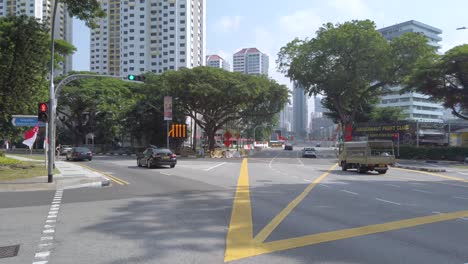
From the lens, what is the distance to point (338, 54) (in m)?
58.5

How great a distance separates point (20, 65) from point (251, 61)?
13543cm

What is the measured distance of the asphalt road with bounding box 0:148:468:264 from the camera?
22.6ft

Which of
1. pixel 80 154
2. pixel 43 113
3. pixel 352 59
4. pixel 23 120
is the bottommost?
pixel 80 154

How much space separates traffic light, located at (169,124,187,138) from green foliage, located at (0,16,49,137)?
32652mm

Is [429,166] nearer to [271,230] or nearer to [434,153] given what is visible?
[434,153]

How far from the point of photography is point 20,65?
26.7 metres

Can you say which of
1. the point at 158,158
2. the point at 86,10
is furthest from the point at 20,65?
the point at 158,158

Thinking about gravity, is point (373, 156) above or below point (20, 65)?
below

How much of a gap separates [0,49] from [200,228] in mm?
23481

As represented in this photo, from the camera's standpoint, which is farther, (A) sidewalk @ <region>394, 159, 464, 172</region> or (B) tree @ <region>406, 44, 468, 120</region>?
(B) tree @ <region>406, 44, 468, 120</region>

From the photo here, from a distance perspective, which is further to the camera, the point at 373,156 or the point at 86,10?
the point at 373,156

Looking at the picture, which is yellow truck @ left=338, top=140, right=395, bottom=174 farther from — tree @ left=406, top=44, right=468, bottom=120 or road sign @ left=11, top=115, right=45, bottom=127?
tree @ left=406, top=44, right=468, bottom=120

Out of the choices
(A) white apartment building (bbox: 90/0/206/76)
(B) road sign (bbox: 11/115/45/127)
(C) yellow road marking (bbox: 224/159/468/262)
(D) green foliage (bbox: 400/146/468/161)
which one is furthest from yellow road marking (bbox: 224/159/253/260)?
(A) white apartment building (bbox: 90/0/206/76)

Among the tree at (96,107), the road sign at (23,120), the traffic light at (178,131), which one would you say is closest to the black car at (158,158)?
the road sign at (23,120)
